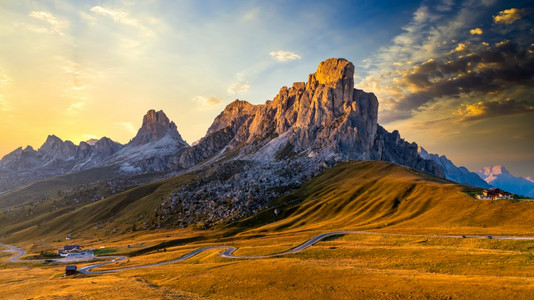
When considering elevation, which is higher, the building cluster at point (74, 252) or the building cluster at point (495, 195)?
the building cluster at point (495, 195)

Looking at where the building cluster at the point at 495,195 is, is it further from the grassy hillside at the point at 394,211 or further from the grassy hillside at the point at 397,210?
the grassy hillside at the point at 397,210

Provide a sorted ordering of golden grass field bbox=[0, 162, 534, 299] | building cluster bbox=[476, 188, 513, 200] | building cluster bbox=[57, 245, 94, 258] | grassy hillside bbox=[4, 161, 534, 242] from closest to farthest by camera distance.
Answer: golden grass field bbox=[0, 162, 534, 299] → grassy hillside bbox=[4, 161, 534, 242] → building cluster bbox=[476, 188, 513, 200] → building cluster bbox=[57, 245, 94, 258]

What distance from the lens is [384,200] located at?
14825 cm

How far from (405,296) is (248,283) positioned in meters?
27.7

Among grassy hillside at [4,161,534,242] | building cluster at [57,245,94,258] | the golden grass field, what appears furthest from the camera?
building cluster at [57,245,94,258]

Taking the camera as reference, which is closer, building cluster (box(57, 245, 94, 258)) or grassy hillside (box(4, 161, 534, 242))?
grassy hillside (box(4, 161, 534, 242))

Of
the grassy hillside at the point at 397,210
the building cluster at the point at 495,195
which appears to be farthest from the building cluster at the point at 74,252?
the building cluster at the point at 495,195

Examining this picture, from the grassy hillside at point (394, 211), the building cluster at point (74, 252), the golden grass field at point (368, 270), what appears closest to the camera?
the golden grass field at point (368, 270)

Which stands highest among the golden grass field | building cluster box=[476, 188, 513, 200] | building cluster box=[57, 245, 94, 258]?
building cluster box=[476, 188, 513, 200]

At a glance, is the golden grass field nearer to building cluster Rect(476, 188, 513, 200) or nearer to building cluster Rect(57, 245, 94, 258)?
building cluster Rect(476, 188, 513, 200)

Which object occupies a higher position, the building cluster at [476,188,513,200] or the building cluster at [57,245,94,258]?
the building cluster at [476,188,513,200]

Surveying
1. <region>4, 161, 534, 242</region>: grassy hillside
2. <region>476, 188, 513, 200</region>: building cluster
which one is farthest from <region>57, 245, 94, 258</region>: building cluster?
<region>476, 188, 513, 200</region>: building cluster

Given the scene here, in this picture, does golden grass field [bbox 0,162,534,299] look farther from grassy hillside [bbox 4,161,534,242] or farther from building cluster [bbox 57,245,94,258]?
building cluster [bbox 57,245,94,258]

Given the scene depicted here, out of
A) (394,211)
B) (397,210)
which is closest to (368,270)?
(394,211)
